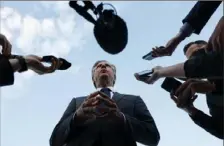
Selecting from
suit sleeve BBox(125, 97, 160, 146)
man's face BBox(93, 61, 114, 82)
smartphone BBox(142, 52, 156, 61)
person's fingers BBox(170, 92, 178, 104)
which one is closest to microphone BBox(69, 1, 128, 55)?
smartphone BBox(142, 52, 156, 61)

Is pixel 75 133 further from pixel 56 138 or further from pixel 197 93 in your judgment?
pixel 197 93

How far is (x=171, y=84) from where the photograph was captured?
3.10m

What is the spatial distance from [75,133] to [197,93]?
1057mm

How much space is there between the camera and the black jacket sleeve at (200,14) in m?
2.94

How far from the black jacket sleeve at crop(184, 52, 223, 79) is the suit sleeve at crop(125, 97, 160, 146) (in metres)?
0.84

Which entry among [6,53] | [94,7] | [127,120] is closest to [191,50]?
[127,120]

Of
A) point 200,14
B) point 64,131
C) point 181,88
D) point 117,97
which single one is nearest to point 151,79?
point 181,88

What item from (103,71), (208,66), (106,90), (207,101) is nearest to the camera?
(208,66)

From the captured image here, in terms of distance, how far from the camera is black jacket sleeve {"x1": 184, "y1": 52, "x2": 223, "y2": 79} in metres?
→ 2.52

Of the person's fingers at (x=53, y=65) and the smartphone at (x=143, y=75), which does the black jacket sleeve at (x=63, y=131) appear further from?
the smartphone at (x=143, y=75)

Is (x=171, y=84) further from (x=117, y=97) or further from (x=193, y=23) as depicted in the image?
(x=117, y=97)

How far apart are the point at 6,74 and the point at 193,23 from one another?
145 cm

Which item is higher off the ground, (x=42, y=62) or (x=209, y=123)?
(x=42, y=62)

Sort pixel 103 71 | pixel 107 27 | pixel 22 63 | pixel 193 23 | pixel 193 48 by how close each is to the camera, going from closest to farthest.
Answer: pixel 107 27 → pixel 22 63 → pixel 193 23 → pixel 193 48 → pixel 103 71
